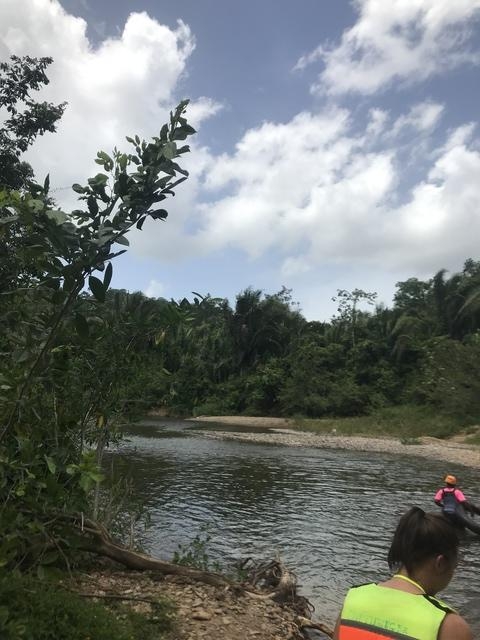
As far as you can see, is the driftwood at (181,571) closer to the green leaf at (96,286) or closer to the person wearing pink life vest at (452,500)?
the green leaf at (96,286)

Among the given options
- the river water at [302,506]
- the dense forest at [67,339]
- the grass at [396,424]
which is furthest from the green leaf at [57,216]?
the grass at [396,424]

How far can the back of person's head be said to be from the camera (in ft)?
6.98

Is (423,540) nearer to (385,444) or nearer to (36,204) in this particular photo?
(36,204)

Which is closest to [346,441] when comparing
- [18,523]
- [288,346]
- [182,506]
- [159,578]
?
[182,506]

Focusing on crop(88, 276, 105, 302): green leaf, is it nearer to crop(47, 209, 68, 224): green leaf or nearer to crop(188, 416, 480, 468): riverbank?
crop(47, 209, 68, 224): green leaf

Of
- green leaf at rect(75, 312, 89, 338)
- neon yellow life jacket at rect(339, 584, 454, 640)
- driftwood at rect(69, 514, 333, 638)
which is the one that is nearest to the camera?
neon yellow life jacket at rect(339, 584, 454, 640)

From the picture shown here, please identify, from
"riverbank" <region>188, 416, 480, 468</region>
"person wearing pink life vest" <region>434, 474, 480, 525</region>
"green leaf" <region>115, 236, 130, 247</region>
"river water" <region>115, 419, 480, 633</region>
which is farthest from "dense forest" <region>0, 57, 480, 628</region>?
"riverbank" <region>188, 416, 480, 468</region>

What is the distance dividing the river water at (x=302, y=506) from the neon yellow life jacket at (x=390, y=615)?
633 centimetres

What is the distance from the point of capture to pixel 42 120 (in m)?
12.6

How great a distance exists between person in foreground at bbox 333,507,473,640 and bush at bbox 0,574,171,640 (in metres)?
2.53

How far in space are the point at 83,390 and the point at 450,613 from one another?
4.89m

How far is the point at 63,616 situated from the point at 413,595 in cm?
321

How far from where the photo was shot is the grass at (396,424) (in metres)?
37.1

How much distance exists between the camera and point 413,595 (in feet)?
6.54
